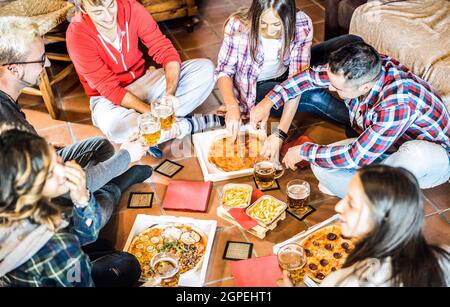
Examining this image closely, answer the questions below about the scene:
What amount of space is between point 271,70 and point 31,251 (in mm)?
1940

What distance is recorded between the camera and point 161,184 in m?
2.94

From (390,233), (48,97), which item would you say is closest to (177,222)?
(390,233)

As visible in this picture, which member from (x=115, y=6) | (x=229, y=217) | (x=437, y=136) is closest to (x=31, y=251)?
(x=229, y=217)

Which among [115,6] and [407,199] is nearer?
[407,199]

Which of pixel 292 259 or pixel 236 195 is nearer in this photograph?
pixel 292 259

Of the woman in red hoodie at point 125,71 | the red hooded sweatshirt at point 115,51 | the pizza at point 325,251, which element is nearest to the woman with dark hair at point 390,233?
the pizza at point 325,251

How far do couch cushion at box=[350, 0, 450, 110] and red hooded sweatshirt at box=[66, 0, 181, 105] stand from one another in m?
1.34

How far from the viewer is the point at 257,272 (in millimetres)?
2355

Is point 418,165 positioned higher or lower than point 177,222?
higher

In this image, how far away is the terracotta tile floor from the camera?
255cm

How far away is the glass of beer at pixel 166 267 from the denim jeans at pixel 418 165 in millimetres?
945

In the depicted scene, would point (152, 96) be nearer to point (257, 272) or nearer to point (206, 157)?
point (206, 157)

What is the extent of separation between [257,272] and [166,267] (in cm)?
44

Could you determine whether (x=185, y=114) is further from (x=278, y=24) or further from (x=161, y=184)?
(x=278, y=24)
